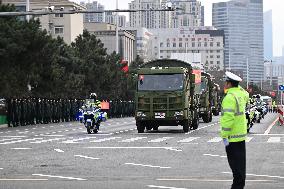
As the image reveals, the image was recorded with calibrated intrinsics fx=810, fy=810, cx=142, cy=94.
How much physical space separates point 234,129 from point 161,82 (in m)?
25.3

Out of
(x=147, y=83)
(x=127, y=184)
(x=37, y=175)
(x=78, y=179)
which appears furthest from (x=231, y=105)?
(x=147, y=83)

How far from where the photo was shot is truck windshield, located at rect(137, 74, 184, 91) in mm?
36562

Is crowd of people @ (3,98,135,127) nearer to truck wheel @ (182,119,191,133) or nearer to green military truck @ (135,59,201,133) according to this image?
green military truck @ (135,59,201,133)

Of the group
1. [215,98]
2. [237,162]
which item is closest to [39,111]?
[215,98]

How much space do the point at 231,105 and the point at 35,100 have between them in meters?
44.7

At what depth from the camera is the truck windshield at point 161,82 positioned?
36.6 metres

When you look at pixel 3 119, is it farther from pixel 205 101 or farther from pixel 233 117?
pixel 233 117

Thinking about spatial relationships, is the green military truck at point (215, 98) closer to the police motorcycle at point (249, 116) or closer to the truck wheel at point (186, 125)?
the police motorcycle at point (249, 116)

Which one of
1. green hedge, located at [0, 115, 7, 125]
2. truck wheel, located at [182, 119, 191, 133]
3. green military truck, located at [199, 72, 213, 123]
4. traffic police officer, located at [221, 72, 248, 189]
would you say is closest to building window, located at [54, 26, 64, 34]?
green military truck, located at [199, 72, 213, 123]

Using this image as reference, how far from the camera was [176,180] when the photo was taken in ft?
49.5

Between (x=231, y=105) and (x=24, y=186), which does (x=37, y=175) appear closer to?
(x=24, y=186)

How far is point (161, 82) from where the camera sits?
36.5m

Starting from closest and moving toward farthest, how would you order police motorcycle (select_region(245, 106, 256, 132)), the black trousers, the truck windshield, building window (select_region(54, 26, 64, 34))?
1. the black trousers
2. police motorcycle (select_region(245, 106, 256, 132))
3. the truck windshield
4. building window (select_region(54, 26, 64, 34))

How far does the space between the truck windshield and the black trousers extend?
997 inches
